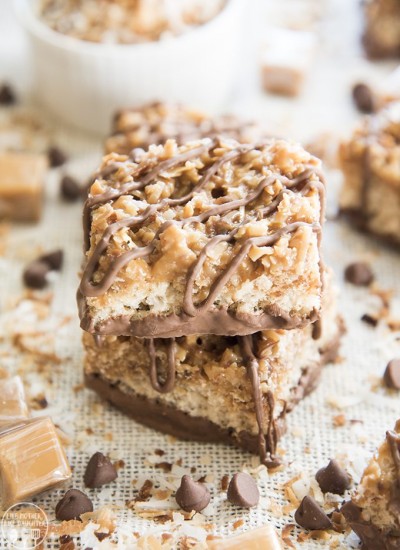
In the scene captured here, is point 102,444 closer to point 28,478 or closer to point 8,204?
point 28,478

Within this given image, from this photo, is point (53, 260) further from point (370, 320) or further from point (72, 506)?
point (370, 320)

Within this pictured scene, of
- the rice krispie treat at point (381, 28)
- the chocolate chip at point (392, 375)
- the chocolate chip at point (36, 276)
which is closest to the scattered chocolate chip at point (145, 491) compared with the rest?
the chocolate chip at point (392, 375)

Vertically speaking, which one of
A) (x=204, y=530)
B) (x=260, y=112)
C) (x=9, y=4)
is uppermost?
(x=9, y=4)

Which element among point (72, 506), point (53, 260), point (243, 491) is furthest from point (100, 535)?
point (53, 260)

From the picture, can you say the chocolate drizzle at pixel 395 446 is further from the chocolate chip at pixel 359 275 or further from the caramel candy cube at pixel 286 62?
the caramel candy cube at pixel 286 62

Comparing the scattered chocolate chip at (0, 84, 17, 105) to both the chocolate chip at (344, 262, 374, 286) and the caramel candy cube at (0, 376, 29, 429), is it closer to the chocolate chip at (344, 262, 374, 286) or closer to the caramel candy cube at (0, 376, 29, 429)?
the caramel candy cube at (0, 376, 29, 429)

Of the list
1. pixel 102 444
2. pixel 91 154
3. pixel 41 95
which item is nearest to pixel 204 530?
pixel 102 444
